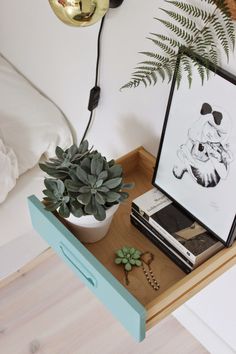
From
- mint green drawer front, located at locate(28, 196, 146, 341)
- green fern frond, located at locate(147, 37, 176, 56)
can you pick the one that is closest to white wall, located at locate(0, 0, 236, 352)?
green fern frond, located at locate(147, 37, 176, 56)

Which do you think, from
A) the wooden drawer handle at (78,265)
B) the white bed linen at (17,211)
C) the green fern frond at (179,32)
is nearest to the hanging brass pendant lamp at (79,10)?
the green fern frond at (179,32)

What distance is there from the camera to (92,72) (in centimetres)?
140

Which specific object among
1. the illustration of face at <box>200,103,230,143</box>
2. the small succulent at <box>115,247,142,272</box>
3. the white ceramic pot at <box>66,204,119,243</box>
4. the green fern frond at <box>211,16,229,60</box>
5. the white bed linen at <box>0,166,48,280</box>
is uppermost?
the green fern frond at <box>211,16,229,60</box>

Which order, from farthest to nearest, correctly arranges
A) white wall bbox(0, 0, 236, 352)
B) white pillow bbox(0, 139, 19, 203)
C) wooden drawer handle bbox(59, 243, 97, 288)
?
1. white pillow bbox(0, 139, 19, 203)
2. white wall bbox(0, 0, 236, 352)
3. wooden drawer handle bbox(59, 243, 97, 288)

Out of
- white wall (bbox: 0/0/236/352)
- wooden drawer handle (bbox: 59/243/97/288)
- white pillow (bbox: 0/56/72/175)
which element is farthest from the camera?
Result: white pillow (bbox: 0/56/72/175)

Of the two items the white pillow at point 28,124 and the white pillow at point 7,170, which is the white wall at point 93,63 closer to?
the white pillow at point 28,124

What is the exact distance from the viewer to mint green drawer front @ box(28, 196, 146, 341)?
954 millimetres

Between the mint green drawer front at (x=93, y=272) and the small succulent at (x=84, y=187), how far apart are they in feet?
0.13

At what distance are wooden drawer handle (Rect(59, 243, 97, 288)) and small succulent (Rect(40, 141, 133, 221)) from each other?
90 millimetres

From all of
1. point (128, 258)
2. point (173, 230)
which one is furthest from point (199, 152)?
point (128, 258)

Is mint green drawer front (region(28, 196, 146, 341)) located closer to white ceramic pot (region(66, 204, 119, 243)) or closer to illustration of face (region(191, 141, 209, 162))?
white ceramic pot (region(66, 204, 119, 243))

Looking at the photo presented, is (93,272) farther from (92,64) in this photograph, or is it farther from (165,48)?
(92,64)

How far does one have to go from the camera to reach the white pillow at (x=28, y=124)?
4.95 ft

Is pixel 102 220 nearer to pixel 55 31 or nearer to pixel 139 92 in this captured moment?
pixel 139 92
